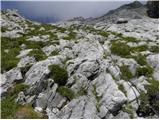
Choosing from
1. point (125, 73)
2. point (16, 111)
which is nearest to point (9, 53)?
point (125, 73)

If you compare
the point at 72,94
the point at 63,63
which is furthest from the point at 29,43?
the point at 72,94

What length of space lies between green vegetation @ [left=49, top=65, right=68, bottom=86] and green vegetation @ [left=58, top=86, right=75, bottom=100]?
2.38 feet

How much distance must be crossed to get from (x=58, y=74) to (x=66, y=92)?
6.58 ft

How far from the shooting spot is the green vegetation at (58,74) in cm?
2144

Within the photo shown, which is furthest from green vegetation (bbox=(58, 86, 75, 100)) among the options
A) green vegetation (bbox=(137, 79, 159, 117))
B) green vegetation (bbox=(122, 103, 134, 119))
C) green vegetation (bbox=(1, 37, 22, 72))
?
green vegetation (bbox=(1, 37, 22, 72))

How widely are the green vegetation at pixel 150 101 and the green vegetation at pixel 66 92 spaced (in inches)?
169

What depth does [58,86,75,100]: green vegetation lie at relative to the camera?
20.1m

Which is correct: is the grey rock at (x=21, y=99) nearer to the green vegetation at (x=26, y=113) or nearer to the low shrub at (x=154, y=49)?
the green vegetation at (x=26, y=113)

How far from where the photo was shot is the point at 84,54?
27.1 metres

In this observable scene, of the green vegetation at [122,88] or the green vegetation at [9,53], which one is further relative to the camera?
the green vegetation at [9,53]

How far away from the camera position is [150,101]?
20031mm

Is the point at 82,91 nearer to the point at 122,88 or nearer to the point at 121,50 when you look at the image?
the point at 122,88

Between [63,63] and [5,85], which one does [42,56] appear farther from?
[5,85]

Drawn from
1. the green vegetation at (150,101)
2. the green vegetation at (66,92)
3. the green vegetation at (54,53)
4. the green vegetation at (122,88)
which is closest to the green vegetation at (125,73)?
the green vegetation at (122,88)
